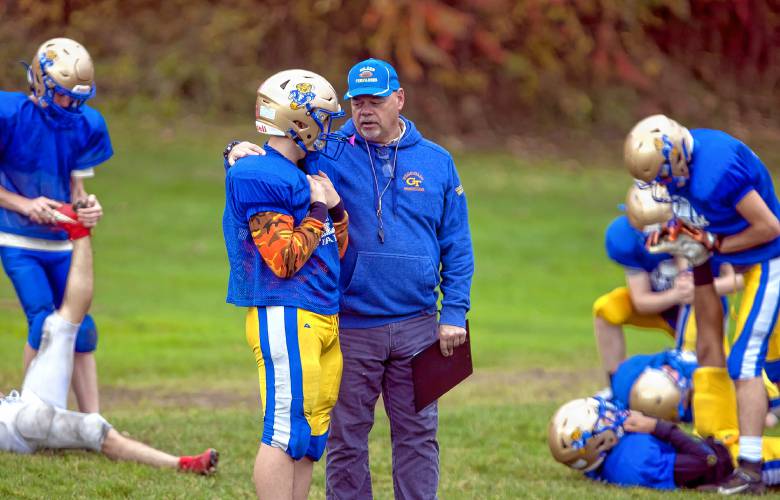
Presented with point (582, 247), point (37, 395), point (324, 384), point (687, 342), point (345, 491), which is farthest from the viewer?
point (582, 247)

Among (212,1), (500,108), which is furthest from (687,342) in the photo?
(212,1)

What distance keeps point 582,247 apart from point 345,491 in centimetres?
1248

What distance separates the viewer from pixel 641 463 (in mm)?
6848

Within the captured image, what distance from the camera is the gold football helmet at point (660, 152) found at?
659cm

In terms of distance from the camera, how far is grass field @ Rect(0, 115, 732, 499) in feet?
22.3

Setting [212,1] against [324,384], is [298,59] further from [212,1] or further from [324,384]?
[324,384]

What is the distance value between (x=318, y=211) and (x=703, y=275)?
2.97m

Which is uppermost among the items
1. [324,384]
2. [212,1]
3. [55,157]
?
[212,1]

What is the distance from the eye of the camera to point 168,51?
22359 mm

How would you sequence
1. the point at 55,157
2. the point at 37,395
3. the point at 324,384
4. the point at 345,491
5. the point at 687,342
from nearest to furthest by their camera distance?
the point at 324,384 → the point at 345,491 → the point at 37,395 → the point at 55,157 → the point at 687,342

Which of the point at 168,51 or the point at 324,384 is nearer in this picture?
the point at 324,384

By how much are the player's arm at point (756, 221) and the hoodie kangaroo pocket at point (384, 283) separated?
2.00 meters

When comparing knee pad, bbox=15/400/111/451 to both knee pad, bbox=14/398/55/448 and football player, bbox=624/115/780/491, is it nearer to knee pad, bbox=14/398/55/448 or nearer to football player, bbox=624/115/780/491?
knee pad, bbox=14/398/55/448

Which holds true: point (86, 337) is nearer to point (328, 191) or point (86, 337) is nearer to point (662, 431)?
point (328, 191)
